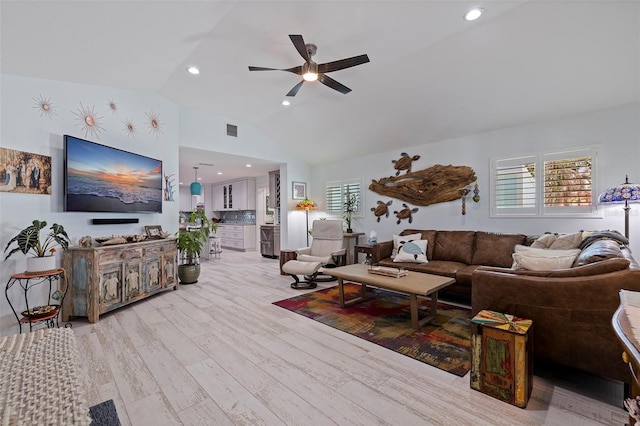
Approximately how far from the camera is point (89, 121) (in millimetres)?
3549

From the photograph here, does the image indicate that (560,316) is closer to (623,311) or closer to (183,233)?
(623,311)

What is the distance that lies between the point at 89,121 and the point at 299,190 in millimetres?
4353

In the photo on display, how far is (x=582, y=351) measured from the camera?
72.7 inches

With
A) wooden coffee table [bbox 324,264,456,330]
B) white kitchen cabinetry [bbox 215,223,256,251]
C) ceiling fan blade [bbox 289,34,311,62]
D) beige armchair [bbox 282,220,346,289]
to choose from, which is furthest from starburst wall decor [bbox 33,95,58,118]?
white kitchen cabinetry [bbox 215,223,256,251]

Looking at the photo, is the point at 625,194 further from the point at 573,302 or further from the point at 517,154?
the point at 573,302

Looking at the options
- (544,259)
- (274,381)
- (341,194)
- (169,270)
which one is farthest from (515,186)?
(169,270)

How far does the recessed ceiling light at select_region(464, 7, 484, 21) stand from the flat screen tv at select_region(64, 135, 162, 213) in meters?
4.51

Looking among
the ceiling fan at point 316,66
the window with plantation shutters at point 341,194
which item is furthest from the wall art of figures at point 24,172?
the window with plantation shutters at point 341,194

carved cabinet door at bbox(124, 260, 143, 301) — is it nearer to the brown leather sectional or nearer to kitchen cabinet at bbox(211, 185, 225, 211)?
the brown leather sectional

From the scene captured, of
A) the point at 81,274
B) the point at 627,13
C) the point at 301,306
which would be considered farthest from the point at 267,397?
the point at 627,13

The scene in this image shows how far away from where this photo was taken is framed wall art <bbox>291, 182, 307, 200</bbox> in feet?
22.7

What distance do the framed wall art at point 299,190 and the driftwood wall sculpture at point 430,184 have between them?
2.21 metres

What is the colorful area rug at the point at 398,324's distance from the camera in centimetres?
241

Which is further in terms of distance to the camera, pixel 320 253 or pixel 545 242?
pixel 320 253
